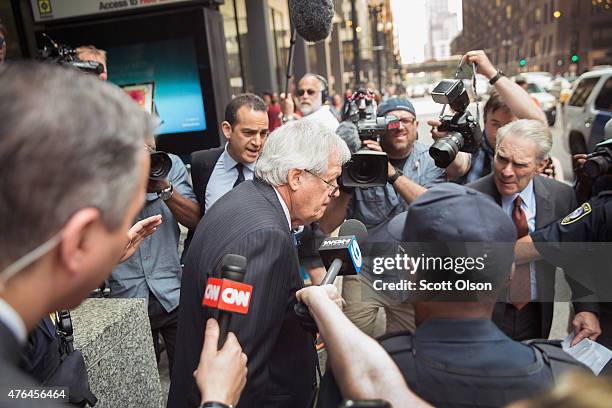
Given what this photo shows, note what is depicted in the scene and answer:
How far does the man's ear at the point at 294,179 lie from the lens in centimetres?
180

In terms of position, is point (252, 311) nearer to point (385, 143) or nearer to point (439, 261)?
point (439, 261)

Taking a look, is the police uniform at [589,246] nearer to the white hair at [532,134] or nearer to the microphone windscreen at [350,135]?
the white hair at [532,134]

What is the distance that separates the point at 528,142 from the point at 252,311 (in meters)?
1.31

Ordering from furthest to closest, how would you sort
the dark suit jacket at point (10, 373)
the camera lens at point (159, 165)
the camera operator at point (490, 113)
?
the camera lens at point (159, 165) → the camera operator at point (490, 113) → the dark suit jacket at point (10, 373)

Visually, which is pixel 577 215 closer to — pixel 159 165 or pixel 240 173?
pixel 159 165

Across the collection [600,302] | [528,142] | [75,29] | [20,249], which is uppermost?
[75,29]

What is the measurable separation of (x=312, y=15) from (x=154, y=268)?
162cm

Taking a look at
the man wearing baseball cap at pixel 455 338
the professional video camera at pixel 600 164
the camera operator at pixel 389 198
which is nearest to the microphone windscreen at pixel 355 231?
the camera operator at pixel 389 198

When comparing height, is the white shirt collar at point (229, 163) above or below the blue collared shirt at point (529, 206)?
below

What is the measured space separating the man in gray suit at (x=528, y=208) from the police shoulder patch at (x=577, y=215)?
0.11 ft

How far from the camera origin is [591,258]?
1.36 metres

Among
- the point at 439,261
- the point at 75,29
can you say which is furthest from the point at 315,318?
the point at 75,29

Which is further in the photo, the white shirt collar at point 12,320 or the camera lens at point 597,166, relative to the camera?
the camera lens at point 597,166

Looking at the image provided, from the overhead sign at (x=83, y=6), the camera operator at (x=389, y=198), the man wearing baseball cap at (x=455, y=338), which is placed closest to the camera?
the man wearing baseball cap at (x=455, y=338)
